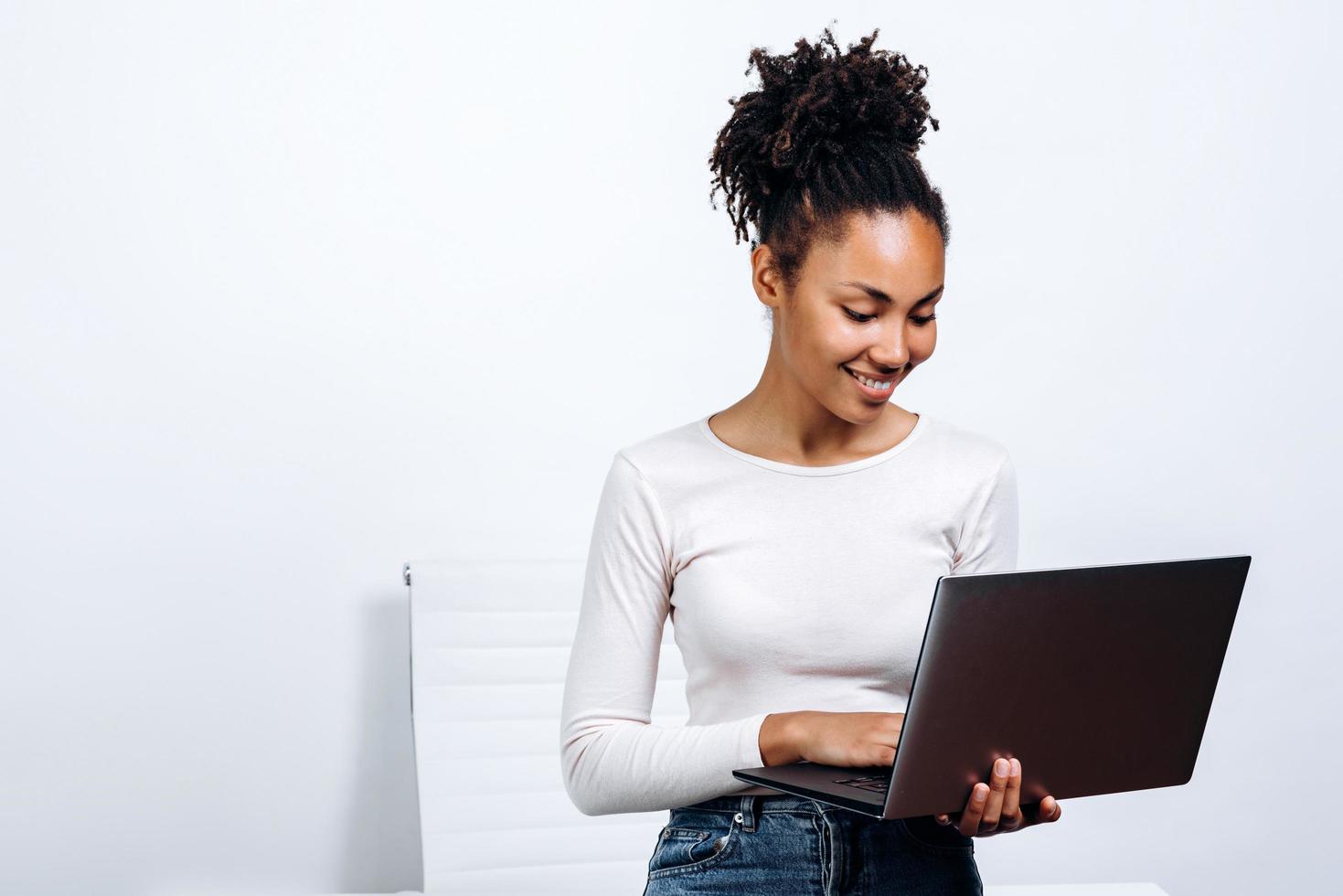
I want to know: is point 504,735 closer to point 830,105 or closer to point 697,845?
point 697,845

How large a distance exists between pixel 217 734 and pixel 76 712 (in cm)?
25

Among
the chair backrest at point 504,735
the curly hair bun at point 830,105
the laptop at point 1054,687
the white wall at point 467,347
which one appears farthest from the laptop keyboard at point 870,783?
the white wall at point 467,347

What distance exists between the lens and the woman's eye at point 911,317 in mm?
1223

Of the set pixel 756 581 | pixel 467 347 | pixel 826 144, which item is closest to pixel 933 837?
pixel 756 581

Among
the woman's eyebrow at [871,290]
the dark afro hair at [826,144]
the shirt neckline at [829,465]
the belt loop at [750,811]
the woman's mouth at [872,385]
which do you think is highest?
the dark afro hair at [826,144]

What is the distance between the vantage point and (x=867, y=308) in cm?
122

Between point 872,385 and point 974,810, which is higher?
point 872,385

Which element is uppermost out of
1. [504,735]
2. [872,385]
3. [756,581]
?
[872,385]

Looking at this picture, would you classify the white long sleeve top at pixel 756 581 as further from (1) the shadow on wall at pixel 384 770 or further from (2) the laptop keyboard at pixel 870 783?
(1) the shadow on wall at pixel 384 770

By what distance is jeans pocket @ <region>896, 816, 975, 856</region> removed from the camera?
117cm

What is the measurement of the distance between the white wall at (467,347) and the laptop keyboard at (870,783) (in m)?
1.52

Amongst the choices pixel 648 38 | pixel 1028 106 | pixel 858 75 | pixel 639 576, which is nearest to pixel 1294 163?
pixel 1028 106

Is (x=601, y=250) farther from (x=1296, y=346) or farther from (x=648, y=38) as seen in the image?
(x=1296, y=346)

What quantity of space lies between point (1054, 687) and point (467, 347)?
1633mm
